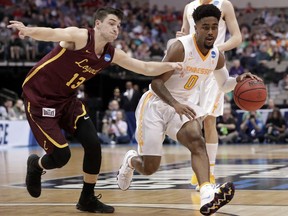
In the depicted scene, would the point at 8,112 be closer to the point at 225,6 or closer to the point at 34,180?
the point at 225,6

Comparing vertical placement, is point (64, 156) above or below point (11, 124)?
above

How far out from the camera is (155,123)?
6371 mm

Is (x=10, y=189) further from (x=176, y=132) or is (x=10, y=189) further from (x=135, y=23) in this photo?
(x=135, y=23)

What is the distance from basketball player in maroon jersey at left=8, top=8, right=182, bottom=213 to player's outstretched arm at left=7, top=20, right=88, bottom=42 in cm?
4

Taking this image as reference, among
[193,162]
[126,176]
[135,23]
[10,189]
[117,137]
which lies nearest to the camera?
[193,162]

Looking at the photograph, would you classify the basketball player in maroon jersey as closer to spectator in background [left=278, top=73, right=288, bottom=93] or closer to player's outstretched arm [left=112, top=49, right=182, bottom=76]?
player's outstretched arm [left=112, top=49, right=182, bottom=76]

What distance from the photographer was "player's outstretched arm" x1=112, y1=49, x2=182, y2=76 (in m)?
6.14

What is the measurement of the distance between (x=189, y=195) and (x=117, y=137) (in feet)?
40.9

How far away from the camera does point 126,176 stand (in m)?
6.97

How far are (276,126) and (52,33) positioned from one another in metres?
13.4

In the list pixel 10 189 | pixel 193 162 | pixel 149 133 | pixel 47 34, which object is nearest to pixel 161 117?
Result: pixel 149 133

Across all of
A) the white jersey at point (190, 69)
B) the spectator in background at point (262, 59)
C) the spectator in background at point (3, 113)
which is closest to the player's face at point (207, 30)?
the white jersey at point (190, 69)

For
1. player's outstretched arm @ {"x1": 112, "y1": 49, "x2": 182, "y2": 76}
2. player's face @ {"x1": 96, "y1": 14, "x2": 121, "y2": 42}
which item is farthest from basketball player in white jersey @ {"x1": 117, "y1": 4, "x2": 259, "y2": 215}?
player's face @ {"x1": 96, "y1": 14, "x2": 121, "y2": 42}

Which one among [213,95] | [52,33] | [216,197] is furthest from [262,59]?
[216,197]
